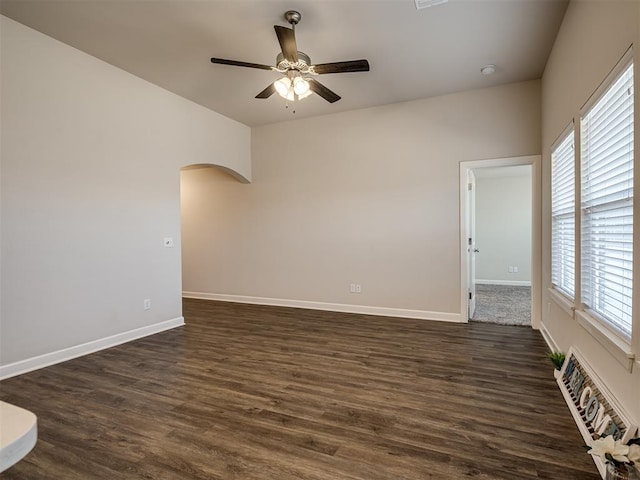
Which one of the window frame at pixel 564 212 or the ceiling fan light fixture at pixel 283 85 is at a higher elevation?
the ceiling fan light fixture at pixel 283 85

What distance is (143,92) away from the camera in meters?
4.10

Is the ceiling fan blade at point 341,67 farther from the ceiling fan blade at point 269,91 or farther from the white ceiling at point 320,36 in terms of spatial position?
the ceiling fan blade at point 269,91

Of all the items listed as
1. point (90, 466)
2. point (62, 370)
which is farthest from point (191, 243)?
point (90, 466)

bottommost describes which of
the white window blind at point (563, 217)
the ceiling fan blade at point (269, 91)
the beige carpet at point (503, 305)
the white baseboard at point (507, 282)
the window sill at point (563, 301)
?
the beige carpet at point (503, 305)

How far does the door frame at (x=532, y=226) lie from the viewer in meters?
4.14

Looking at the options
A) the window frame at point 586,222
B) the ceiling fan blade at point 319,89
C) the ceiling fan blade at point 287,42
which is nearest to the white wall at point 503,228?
the ceiling fan blade at point 319,89

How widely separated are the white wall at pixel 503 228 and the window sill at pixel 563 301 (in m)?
4.98

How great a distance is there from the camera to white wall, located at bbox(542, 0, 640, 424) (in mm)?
1642

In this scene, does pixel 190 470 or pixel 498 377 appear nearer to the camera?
pixel 190 470

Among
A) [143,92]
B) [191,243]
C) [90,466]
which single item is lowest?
[90,466]

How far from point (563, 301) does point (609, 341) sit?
123cm

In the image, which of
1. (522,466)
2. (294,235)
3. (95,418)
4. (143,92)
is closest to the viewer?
(522,466)

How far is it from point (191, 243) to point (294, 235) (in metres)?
2.17

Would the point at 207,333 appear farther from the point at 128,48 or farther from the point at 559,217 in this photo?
the point at 559,217
